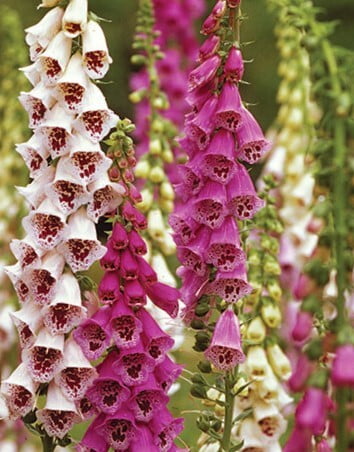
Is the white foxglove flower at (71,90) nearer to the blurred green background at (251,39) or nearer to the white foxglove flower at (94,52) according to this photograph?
the white foxglove flower at (94,52)

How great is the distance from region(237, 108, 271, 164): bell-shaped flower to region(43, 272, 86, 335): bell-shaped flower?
451 mm

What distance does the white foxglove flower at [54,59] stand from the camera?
2451 millimetres

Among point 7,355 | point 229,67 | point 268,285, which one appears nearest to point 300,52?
point 7,355

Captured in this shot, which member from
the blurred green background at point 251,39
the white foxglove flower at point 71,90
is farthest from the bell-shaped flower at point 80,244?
the blurred green background at point 251,39

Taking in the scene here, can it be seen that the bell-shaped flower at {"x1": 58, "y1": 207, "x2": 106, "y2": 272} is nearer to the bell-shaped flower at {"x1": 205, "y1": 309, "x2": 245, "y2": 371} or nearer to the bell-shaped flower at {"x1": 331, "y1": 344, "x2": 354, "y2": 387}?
the bell-shaped flower at {"x1": 205, "y1": 309, "x2": 245, "y2": 371}

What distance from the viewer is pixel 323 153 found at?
1943 millimetres

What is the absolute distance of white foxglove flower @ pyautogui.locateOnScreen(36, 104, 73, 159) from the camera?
7.88 feet

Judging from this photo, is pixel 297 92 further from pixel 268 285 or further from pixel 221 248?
pixel 221 248

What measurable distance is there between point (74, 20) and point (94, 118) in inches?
8.6

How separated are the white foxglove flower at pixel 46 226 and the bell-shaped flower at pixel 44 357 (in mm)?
191

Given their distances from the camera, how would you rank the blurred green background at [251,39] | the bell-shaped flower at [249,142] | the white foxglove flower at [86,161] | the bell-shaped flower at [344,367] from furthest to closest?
the blurred green background at [251,39] → the bell-shaped flower at [249,142] → the white foxglove flower at [86,161] → the bell-shaped flower at [344,367]

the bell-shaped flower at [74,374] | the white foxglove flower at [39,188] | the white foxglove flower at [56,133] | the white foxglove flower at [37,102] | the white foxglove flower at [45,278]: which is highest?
the white foxglove flower at [37,102]

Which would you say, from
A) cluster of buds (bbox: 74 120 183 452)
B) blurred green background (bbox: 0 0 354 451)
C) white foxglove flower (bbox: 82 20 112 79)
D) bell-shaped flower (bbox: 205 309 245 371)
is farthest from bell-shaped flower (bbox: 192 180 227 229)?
blurred green background (bbox: 0 0 354 451)

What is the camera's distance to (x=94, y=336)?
A: 246cm
